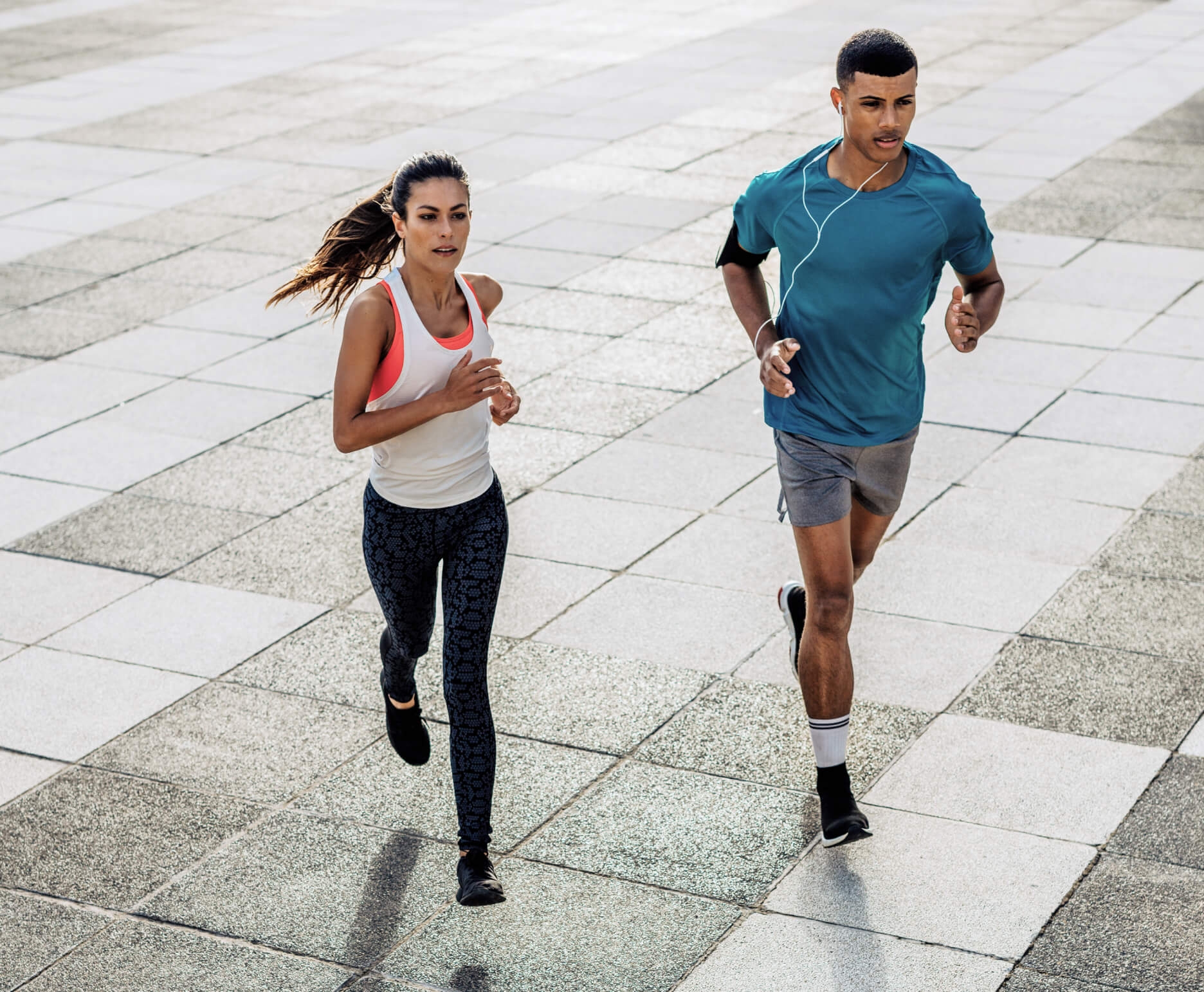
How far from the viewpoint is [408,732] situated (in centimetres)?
534

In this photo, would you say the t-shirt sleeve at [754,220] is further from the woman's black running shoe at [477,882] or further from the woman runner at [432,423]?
the woman's black running shoe at [477,882]

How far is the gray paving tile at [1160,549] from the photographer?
6793mm

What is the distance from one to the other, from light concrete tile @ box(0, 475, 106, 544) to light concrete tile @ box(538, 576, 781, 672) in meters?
2.58

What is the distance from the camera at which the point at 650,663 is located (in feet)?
20.2

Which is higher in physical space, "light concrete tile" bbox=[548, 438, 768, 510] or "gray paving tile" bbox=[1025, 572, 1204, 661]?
"light concrete tile" bbox=[548, 438, 768, 510]

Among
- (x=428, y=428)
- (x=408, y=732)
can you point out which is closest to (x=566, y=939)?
(x=408, y=732)

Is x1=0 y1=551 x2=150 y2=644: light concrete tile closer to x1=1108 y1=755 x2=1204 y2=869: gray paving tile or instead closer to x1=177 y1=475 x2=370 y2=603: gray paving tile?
x1=177 y1=475 x2=370 y2=603: gray paving tile

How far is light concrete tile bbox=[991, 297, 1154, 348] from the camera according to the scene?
31.7 ft

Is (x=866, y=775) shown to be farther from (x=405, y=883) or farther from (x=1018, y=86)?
(x=1018, y=86)

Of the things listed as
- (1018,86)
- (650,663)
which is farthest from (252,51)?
(650,663)

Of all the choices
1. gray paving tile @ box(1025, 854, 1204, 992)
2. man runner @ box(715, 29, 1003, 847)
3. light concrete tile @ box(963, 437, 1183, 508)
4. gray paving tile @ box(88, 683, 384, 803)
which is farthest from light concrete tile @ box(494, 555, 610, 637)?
gray paving tile @ box(1025, 854, 1204, 992)

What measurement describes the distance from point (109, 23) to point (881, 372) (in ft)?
60.8

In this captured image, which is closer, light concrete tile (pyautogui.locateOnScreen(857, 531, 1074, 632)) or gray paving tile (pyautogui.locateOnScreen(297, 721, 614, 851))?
gray paving tile (pyautogui.locateOnScreen(297, 721, 614, 851))

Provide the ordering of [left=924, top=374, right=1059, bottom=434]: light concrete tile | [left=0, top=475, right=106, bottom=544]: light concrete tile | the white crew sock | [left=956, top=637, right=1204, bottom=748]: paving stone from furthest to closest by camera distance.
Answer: [left=924, top=374, right=1059, bottom=434]: light concrete tile
[left=0, top=475, right=106, bottom=544]: light concrete tile
[left=956, top=637, right=1204, bottom=748]: paving stone
the white crew sock
